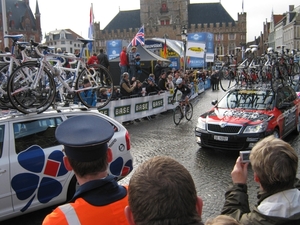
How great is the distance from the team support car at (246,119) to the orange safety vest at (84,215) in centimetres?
653

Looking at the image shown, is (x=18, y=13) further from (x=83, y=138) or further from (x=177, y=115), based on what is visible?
(x=83, y=138)

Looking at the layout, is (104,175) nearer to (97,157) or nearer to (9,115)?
(97,157)

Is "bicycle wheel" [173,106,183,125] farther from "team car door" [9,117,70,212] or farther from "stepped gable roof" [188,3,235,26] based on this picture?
"stepped gable roof" [188,3,235,26]

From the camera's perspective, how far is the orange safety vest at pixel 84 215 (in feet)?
6.34

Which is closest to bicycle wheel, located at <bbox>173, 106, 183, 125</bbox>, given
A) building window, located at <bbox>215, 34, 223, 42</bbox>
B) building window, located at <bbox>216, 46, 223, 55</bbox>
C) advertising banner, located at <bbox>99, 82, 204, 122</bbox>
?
advertising banner, located at <bbox>99, 82, 204, 122</bbox>

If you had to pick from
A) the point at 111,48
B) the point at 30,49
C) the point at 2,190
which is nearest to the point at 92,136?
the point at 2,190

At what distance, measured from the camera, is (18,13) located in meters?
78.1

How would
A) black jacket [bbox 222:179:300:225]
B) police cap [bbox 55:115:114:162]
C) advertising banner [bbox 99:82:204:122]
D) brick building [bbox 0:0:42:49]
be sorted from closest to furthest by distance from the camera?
police cap [bbox 55:115:114:162], black jacket [bbox 222:179:300:225], advertising banner [bbox 99:82:204:122], brick building [bbox 0:0:42:49]

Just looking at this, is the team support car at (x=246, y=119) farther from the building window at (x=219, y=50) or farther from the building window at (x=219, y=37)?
the building window at (x=219, y=50)

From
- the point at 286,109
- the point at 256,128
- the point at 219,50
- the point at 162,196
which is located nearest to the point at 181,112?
the point at 286,109

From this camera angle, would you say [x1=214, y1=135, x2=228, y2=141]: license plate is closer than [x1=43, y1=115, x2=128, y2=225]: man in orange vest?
No

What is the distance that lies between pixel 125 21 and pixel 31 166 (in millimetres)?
104745

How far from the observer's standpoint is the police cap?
215 cm

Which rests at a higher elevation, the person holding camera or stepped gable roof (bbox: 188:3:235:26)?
stepped gable roof (bbox: 188:3:235:26)
